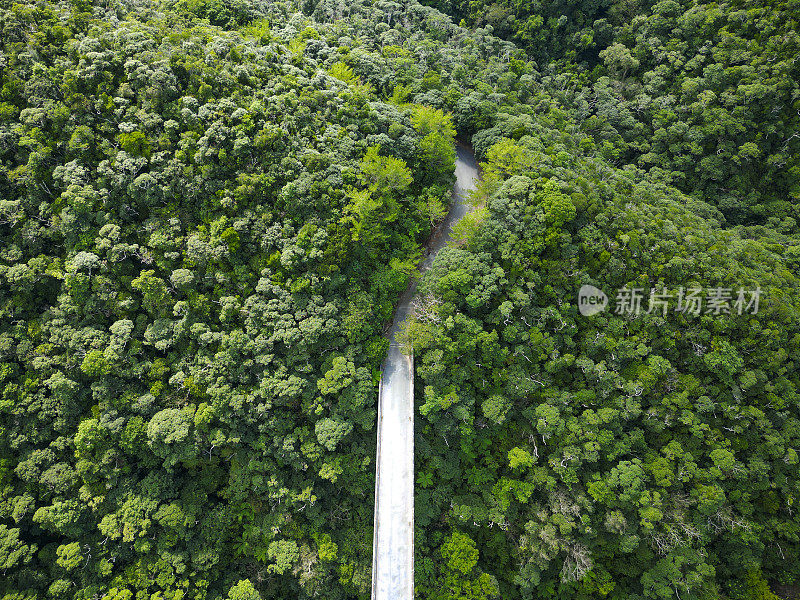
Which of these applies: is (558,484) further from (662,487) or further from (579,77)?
(579,77)

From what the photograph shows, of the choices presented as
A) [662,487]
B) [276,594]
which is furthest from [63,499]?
[662,487]

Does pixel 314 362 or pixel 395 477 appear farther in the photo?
pixel 314 362

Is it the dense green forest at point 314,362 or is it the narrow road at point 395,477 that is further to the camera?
the dense green forest at point 314,362

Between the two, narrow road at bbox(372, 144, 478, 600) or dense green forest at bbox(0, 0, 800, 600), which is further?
dense green forest at bbox(0, 0, 800, 600)
